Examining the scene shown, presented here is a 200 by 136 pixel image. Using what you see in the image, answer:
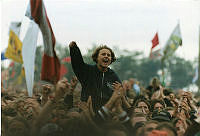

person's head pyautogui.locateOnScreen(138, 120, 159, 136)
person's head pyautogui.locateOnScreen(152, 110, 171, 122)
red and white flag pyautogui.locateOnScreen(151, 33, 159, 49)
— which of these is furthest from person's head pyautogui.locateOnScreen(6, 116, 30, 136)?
red and white flag pyautogui.locateOnScreen(151, 33, 159, 49)

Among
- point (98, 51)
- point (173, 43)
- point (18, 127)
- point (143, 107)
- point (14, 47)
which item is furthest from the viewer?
point (173, 43)

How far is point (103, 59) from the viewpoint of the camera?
411 cm

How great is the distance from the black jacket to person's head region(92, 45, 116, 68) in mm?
87

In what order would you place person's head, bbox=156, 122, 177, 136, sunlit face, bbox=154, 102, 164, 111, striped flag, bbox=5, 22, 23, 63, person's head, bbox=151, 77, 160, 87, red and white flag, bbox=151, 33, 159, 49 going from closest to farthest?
person's head, bbox=156, 122, 177, 136 → striped flag, bbox=5, 22, 23, 63 → sunlit face, bbox=154, 102, 164, 111 → red and white flag, bbox=151, 33, 159, 49 → person's head, bbox=151, 77, 160, 87

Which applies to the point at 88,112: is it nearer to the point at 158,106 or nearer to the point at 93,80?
the point at 93,80

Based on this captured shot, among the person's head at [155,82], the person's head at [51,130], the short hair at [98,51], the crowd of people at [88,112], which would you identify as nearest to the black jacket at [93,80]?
the crowd of people at [88,112]

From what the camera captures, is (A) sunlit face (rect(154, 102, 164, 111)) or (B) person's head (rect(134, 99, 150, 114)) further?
(A) sunlit face (rect(154, 102, 164, 111))

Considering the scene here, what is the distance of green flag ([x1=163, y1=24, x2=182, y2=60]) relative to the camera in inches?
200

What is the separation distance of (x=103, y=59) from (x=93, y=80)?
297 mm

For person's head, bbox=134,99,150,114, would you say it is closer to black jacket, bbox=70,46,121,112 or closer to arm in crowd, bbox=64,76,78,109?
black jacket, bbox=70,46,121,112

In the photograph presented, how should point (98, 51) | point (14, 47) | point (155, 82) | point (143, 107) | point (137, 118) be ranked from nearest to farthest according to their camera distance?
point (137, 118) < point (98, 51) < point (143, 107) < point (14, 47) < point (155, 82)

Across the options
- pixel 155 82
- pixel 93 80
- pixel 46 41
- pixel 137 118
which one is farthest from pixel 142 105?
pixel 155 82

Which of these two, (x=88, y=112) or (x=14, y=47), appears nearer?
(x=88, y=112)

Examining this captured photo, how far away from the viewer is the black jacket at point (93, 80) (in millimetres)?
4008
